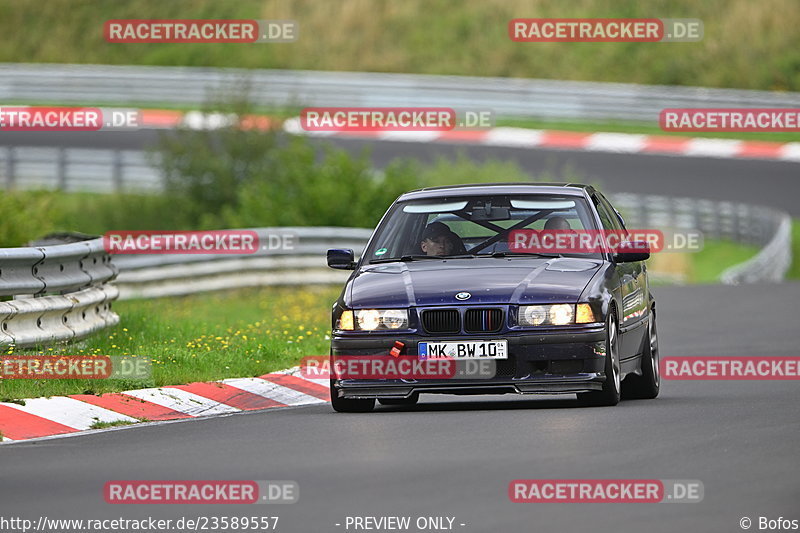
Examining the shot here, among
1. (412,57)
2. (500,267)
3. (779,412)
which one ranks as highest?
(412,57)

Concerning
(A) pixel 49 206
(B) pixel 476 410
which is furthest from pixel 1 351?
(A) pixel 49 206

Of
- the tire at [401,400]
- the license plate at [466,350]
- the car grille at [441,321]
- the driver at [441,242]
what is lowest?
the tire at [401,400]

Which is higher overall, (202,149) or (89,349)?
(202,149)

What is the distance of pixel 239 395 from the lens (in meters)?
12.9

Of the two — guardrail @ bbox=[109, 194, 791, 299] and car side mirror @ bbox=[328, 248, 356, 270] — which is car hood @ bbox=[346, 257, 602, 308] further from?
guardrail @ bbox=[109, 194, 791, 299]

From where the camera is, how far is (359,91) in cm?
4078

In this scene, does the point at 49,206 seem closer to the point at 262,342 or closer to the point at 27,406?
the point at 262,342

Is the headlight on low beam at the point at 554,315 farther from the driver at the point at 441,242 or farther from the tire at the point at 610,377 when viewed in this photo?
the driver at the point at 441,242

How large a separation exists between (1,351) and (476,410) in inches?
136

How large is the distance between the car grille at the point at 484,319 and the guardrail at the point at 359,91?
1126 inches

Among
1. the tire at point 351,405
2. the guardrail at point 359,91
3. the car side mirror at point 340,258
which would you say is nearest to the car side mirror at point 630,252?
the car side mirror at point 340,258

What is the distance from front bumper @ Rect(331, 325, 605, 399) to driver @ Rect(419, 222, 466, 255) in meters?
1.28

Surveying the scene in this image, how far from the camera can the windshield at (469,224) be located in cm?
1232

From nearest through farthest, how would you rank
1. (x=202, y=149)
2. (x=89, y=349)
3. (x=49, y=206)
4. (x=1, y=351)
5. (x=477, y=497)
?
1. (x=477, y=497)
2. (x=1, y=351)
3. (x=89, y=349)
4. (x=49, y=206)
5. (x=202, y=149)
